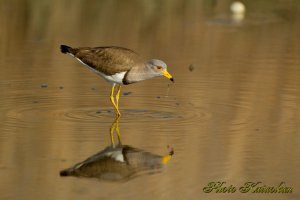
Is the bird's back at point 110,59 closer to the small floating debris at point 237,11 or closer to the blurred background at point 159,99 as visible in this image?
the blurred background at point 159,99

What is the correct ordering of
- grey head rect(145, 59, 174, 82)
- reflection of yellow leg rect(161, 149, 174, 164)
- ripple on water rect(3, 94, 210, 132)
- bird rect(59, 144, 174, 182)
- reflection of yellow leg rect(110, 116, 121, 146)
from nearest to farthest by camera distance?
bird rect(59, 144, 174, 182)
reflection of yellow leg rect(161, 149, 174, 164)
reflection of yellow leg rect(110, 116, 121, 146)
ripple on water rect(3, 94, 210, 132)
grey head rect(145, 59, 174, 82)

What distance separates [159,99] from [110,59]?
1.05m

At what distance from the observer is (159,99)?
42.6 feet

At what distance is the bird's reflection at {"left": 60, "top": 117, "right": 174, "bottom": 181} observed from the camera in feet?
29.9

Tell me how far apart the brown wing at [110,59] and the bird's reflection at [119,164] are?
2.31 metres

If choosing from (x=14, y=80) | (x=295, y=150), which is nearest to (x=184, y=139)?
(x=295, y=150)

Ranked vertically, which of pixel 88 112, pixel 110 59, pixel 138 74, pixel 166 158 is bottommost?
pixel 88 112

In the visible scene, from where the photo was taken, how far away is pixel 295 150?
1018 cm

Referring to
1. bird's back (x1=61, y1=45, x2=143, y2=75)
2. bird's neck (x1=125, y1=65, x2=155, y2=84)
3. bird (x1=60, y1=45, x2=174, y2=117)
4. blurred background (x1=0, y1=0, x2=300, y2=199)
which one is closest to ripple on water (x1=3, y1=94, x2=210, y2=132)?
blurred background (x1=0, y1=0, x2=300, y2=199)

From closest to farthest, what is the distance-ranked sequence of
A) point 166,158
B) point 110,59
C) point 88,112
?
point 166,158
point 88,112
point 110,59

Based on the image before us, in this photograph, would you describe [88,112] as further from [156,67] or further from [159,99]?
[159,99]

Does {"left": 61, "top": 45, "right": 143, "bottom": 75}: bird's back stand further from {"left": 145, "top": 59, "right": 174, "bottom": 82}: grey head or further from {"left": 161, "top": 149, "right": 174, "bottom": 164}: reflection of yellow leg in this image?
{"left": 161, "top": 149, "right": 174, "bottom": 164}: reflection of yellow leg

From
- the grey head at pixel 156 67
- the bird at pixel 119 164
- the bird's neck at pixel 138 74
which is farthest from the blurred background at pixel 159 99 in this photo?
the grey head at pixel 156 67

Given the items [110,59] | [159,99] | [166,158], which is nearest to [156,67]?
[110,59]
